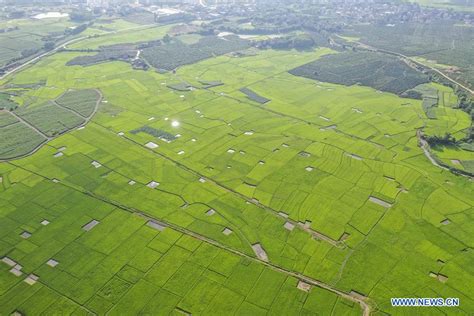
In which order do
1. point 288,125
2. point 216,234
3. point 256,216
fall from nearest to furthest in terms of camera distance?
point 216,234 < point 256,216 < point 288,125

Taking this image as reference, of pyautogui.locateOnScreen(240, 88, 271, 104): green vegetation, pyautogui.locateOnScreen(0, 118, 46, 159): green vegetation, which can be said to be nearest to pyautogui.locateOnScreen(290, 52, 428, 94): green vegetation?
pyautogui.locateOnScreen(240, 88, 271, 104): green vegetation

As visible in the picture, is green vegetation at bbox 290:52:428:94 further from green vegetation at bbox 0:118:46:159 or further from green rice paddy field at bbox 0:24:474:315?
green vegetation at bbox 0:118:46:159

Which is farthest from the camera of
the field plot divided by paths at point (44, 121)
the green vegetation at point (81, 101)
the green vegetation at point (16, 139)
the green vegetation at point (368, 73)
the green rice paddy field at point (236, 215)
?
the green vegetation at point (368, 73)

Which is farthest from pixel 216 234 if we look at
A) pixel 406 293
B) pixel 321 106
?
pixel 321 106

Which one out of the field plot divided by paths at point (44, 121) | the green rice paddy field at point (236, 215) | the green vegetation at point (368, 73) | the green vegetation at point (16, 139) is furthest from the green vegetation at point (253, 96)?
the green vegetation at point (16, 139)

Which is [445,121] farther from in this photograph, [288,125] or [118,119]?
[118,119]

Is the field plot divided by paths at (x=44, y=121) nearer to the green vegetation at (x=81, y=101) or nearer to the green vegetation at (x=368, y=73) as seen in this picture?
the green vegetation at (x=81, y=101)
